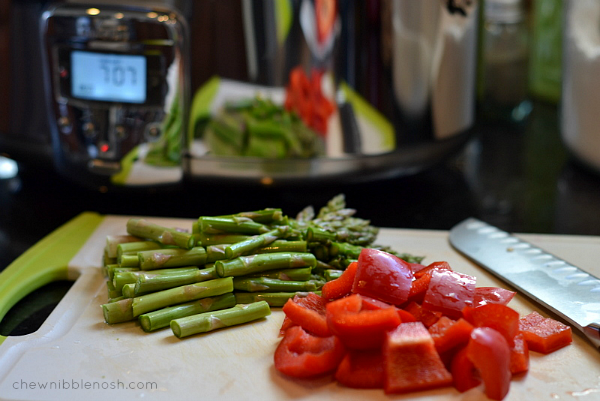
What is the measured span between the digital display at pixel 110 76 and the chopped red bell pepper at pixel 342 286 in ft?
2.63

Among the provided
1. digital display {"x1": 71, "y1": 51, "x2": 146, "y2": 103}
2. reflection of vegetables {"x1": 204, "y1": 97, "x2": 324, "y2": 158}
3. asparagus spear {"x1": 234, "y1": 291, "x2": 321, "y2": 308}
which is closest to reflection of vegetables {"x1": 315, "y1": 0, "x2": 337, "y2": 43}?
reflection of vegetables {"x1": 204, "y1": 97, "x2": 324, "y2": 158}

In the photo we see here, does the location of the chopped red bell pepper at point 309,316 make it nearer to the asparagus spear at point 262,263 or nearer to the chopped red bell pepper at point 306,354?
the chopped red bell pepper at point 306,354

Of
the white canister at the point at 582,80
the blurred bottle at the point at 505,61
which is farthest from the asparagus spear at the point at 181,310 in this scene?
the blurred bottle at the point at 505,61

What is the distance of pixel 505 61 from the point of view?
2697 mm

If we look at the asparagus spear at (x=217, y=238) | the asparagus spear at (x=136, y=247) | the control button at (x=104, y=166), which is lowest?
the asparagus spear at (x=136, y=247)

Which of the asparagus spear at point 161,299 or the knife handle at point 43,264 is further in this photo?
the knife handle at point 43,264

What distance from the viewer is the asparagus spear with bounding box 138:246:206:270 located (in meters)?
1.42

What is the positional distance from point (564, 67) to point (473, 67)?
50 centimetres

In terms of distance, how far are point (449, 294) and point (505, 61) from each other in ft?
5.91

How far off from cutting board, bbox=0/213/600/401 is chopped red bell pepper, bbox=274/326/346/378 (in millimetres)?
27

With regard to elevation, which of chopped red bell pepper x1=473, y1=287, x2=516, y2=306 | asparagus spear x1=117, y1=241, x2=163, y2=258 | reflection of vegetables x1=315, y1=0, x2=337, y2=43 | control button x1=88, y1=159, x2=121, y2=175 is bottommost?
chopped red bell pepper x1=473, y1=287, x2=516, y2=306

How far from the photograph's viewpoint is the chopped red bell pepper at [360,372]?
1108 mm

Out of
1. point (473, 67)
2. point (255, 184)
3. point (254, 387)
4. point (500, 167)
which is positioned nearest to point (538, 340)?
point (254, 387)

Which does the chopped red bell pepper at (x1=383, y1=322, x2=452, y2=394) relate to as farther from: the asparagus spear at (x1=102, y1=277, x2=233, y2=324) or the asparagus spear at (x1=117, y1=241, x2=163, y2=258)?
the asparagus spear at (x1=117, y1=241, x2=163, y2=258)
